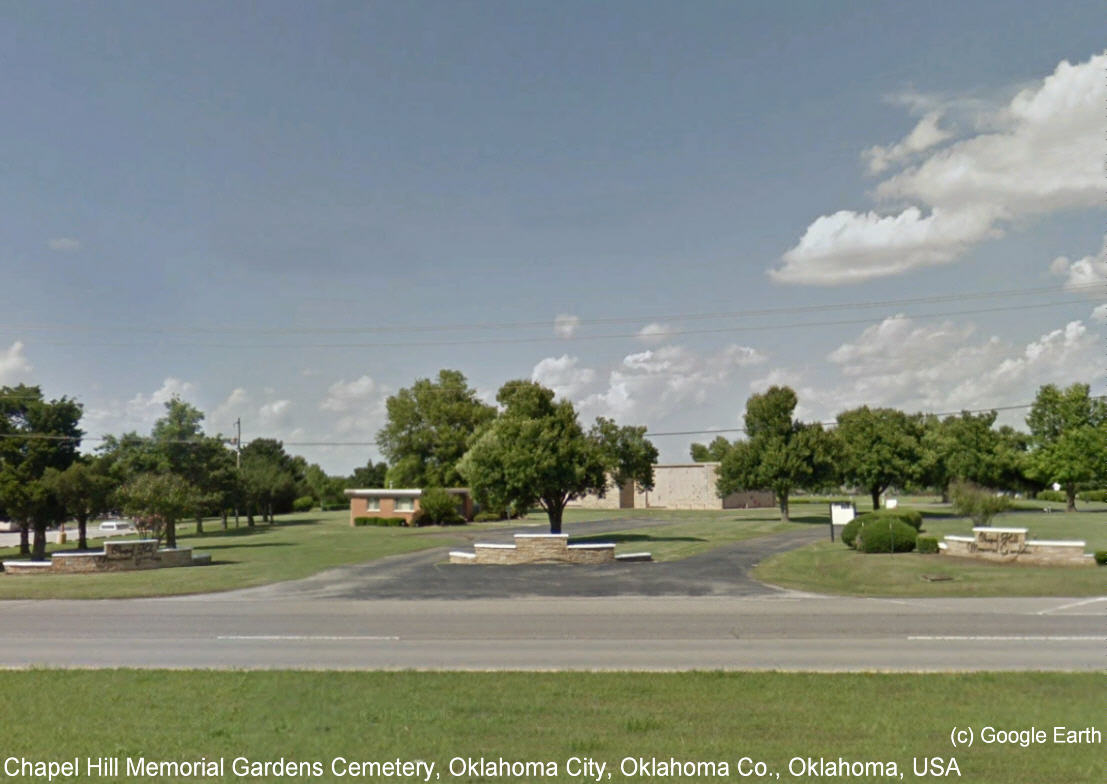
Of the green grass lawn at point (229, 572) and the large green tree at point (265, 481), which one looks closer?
the green grass lawn at point (229, 572)

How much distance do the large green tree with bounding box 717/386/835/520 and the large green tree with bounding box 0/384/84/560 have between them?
1682 inches

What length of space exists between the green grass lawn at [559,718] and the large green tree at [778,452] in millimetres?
48519

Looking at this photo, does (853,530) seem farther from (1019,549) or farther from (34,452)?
(34,452)

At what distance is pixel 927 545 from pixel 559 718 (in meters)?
26.5

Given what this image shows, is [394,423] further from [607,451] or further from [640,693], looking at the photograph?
[640,693]

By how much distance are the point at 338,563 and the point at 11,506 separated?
811 inches

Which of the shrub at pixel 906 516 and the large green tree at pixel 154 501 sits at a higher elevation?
the large green tree at pixel 154 501

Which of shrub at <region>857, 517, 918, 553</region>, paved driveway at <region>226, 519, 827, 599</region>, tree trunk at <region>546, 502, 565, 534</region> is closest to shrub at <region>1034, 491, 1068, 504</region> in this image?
shrub at <region>857, 517, 918, 553</region>

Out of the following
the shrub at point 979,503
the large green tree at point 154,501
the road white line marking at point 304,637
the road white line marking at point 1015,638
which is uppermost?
the large green tree at point 154,501

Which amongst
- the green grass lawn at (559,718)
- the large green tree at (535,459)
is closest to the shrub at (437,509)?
the large green tree at (535,459)

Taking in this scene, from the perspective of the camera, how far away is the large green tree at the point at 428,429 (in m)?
86.4

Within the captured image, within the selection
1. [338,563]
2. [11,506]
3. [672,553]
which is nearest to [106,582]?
[338,563]

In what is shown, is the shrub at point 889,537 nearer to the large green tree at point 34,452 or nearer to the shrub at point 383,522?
the large green tree at point 34,452

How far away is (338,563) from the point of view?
35156 millimetres
